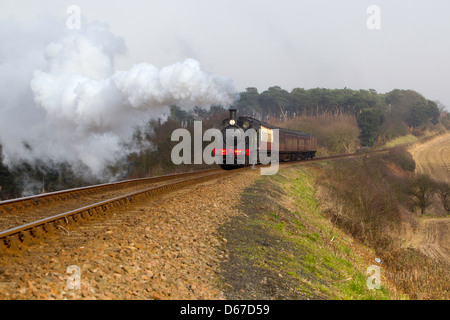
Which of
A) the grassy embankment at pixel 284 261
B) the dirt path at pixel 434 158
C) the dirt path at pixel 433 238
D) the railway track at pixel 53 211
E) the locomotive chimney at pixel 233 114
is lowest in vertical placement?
the dirt path at pixel 433 238

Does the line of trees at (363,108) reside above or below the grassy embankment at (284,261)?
above

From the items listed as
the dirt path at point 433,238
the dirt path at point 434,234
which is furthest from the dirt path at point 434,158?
the dirt path at point 433,238

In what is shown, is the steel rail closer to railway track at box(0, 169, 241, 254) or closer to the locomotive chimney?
railway track at box(0, 169, 241, 254)

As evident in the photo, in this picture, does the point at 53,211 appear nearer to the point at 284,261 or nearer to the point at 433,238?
the point at 284,261

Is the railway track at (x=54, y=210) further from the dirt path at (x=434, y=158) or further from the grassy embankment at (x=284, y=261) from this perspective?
the dirt path at (x=434, y=158)

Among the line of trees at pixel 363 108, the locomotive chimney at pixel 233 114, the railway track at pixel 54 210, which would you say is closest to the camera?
the railway track at pixel 54 210

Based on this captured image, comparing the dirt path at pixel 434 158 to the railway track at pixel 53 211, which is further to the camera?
the dirt path at pixel 434 158

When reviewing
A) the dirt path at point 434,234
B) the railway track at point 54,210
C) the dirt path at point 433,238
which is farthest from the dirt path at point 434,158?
the railway track at point 54,210

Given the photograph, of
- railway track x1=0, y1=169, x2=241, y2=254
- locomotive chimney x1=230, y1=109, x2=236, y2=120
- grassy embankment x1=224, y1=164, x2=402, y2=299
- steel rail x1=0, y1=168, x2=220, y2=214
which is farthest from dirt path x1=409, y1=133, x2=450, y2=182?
railway track x1=0, y1=169, x2=241, y2=254

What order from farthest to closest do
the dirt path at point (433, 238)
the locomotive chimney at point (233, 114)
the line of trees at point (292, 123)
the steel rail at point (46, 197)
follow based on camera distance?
the locomotive chimney at point (233, 114)
the line of trees at point (292, 123)
the dirt path at point (433, 238)
the steel rail at point (46, 197)

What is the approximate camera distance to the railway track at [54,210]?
6.48 metres

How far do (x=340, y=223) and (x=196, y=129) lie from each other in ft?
58.7

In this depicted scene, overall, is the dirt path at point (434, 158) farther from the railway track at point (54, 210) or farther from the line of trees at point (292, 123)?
the railway track at point (54, 210)
